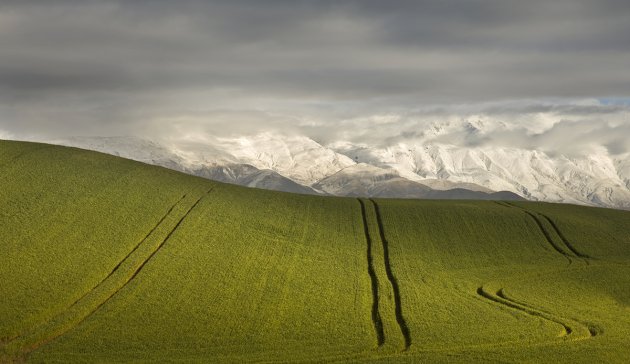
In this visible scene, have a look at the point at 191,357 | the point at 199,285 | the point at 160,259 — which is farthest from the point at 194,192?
the point at 191,357

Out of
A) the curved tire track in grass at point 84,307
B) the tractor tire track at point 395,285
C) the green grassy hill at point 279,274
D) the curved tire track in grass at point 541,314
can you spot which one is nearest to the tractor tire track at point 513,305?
the curved tire track in grass at point 541,314

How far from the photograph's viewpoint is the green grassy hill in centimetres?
5972

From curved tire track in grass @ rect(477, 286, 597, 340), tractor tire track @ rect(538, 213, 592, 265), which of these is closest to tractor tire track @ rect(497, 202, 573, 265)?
tractor tire track @ rect(538, 213, 592, 265)

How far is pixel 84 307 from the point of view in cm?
6588

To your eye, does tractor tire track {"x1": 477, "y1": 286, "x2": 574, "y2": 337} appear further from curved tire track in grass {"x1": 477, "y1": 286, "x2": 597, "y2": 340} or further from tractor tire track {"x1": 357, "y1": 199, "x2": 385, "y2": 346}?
tractor tire track {"x1": 357, "y1": 199, "x2": 385, "y2": 346}

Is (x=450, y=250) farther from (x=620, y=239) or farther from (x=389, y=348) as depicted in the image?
(x=389, y=348)

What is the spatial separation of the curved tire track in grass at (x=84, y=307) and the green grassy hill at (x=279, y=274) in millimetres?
168

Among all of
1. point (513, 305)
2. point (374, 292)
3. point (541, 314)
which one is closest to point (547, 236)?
point (513, 305)

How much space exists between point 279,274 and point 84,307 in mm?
20944

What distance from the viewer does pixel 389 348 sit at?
58938 mm

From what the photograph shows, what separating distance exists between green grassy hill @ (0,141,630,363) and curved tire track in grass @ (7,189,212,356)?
0.55ft

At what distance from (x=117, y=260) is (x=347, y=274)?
78.9ft

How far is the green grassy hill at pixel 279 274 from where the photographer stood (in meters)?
59.7

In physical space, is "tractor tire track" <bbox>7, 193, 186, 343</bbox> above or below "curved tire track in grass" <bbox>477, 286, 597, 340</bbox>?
above
